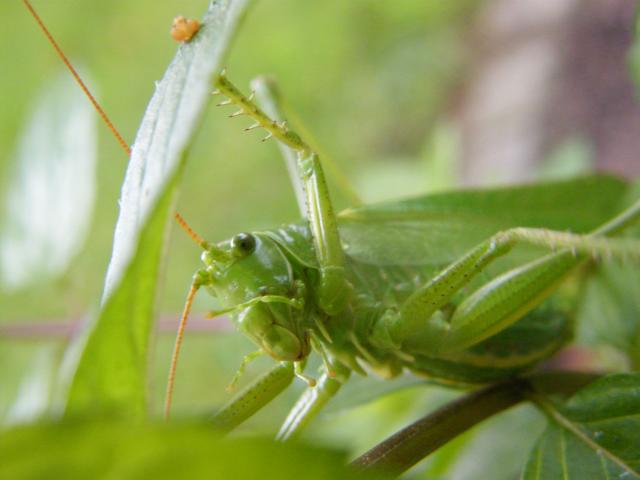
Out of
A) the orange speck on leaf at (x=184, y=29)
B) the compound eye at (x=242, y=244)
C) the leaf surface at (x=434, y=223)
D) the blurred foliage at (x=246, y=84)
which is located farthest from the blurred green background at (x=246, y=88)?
the orange speck on leaf at (x=184, y=29)

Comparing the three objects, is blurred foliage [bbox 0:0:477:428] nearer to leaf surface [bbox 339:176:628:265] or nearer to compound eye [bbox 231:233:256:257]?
leaf surface [bbox 339:176:628:265]

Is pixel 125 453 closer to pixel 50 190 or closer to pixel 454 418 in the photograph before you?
pixel 454 418

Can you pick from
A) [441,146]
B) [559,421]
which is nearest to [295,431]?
[559,421]

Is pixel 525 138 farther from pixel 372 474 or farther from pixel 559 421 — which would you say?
pixel 372 474

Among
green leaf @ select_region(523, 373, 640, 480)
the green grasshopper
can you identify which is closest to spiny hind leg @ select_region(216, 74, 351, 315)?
the green grasshopper

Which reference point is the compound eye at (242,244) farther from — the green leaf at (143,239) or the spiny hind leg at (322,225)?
the green leaf at (143,239)

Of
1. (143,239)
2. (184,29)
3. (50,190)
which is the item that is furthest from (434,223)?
(50,190)
